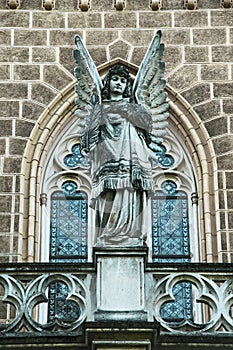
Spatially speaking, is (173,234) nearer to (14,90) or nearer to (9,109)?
(9,109)

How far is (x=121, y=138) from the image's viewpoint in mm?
13508

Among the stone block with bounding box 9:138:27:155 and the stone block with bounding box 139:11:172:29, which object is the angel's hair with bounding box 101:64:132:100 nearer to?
the stone block with bounding box 9:138:27:155

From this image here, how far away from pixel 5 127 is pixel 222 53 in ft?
8.08

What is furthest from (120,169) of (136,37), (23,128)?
(136,37)

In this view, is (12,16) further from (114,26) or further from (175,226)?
(175,226)

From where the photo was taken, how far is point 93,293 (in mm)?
12930

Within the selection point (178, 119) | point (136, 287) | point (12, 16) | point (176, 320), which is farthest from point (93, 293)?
point (12, 16)

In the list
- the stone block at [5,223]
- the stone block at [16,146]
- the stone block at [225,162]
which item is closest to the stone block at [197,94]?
the stone block at [225,162]

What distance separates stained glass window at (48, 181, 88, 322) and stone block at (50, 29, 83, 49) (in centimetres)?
155

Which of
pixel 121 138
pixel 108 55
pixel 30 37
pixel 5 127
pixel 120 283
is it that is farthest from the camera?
pixel 30 37

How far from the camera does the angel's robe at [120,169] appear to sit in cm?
1303

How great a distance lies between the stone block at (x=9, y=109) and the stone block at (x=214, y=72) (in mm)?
1988

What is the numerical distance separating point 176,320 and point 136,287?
75.0 inches

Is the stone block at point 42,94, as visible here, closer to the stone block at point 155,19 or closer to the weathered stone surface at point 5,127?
the weathered stone surface at point 5,127
